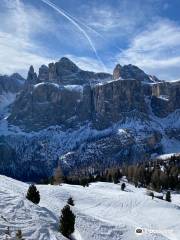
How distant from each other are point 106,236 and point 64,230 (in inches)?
257

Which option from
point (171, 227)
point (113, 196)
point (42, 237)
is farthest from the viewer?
point (113, 196)

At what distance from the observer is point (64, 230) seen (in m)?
49.0

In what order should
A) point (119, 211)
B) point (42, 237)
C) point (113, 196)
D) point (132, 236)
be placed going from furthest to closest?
1. point (113, 196)
2. point (119, 211)
3. point (132, 236)
4. point (42, 237)

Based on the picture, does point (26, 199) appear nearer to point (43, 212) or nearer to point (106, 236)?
point (43, 212)

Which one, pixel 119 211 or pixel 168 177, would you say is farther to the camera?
pixel 168 177

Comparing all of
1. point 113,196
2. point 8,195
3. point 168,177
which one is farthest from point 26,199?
point 168,177

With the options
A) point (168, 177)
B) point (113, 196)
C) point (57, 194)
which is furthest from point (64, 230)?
point (168, 177)

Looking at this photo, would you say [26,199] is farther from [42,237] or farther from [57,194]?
[57,194]

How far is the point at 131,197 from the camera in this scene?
363ft

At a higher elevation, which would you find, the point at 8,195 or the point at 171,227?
the point at 8,195

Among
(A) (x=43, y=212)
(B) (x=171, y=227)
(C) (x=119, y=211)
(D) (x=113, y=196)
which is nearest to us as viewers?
(A) (x=43, y=212)

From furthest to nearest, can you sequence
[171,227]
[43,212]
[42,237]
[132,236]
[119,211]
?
[119,211] < [171,227] < [132,236] < [43,212] < [42,237]

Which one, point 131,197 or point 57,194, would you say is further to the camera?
point 131,197

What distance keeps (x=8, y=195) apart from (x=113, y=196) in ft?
185
